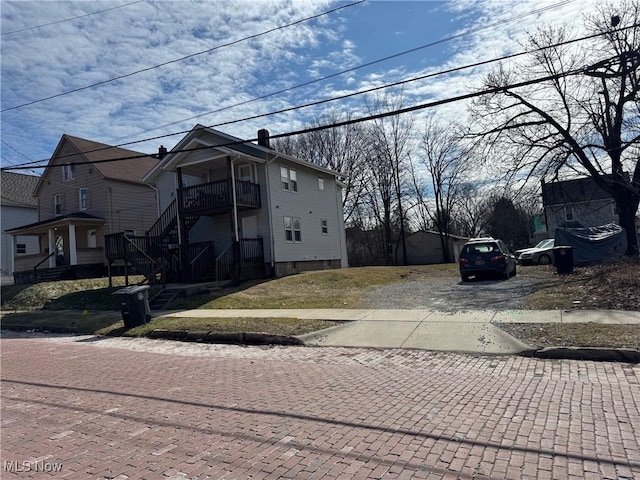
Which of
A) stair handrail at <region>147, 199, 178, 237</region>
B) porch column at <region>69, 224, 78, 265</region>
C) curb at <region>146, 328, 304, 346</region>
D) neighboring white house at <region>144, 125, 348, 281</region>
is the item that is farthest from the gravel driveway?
porch column at <region>69, 224, 78, 265</region>

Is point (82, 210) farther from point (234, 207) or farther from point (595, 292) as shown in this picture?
point (595, 292)

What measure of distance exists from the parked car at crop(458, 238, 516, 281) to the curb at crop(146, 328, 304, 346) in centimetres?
1150

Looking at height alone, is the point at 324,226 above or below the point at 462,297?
above

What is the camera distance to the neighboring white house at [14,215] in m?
36.8

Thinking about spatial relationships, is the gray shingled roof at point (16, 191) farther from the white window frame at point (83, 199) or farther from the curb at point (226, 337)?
the curb at point (226, 337)

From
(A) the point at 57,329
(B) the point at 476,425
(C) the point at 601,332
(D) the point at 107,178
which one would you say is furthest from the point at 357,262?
(B) the point at 476,425

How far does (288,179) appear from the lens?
25.2 metres

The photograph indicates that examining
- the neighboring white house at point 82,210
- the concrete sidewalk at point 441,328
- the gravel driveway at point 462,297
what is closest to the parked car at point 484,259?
the gravel driveway at point 462,297

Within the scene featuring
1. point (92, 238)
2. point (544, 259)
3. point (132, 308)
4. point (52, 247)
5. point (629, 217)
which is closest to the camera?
point (132, 308)

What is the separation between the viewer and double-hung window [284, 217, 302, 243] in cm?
2439

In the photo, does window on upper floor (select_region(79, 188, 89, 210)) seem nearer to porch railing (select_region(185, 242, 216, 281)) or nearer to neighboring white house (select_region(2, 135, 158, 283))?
neighboring white house (select_region(2, 135, 158, 283))

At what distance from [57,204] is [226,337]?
28.4 metres

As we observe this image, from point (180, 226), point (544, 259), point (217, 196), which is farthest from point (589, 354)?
point (544, 259)

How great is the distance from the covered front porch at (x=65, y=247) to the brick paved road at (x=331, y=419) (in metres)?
21.8
